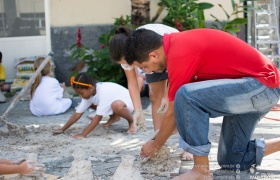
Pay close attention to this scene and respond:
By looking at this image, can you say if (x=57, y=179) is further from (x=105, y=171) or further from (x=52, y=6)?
(x=52, y=6)

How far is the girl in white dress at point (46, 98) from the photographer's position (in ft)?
22.5

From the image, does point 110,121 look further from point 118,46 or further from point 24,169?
point 24,169

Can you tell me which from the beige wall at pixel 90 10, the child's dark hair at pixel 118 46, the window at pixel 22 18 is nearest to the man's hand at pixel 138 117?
the child's dark hair at pixel 118 46

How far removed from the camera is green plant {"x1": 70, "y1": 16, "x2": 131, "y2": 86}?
7930 mm

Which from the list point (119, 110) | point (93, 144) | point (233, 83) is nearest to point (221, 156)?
point (233, 83)

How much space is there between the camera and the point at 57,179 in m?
3.94

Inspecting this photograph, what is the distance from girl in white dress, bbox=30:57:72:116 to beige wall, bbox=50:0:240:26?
200 cm

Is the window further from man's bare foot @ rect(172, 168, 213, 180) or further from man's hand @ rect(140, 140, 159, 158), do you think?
man's bare foot @ rect(172, 168, 213, 180)

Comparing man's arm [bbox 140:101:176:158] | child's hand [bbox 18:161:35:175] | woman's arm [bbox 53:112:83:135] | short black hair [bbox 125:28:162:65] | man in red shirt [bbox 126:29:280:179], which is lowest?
woman's arm [bbox 53:112:83:135]

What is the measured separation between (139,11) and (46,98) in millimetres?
2143

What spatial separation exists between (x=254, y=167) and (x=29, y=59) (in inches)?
222

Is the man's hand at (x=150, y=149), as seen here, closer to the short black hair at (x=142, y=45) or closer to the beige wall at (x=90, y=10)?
the short black hair at (x=142, y=45)

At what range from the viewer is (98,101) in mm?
5637

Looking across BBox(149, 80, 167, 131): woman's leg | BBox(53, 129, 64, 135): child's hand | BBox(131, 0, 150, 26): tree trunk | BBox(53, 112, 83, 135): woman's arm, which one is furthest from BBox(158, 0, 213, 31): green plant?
BBox(149, 80, 167, 131): woman's leg
